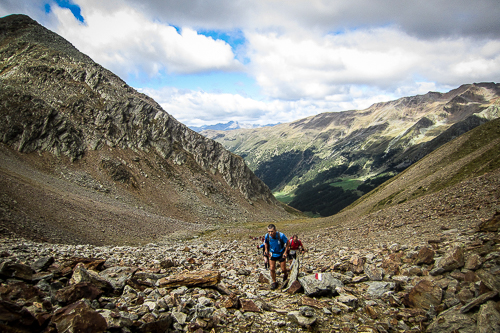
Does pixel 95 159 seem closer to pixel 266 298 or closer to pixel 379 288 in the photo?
pixel 266 298

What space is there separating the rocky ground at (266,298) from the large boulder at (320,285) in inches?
1.8

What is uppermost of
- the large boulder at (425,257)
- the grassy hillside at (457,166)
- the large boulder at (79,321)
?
the grassy hillside at (457,166)

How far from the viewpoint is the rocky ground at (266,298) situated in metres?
7.09

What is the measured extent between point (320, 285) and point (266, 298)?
258 centimetres

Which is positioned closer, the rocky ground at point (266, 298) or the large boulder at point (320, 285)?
the rocky ground at point (266, 298)

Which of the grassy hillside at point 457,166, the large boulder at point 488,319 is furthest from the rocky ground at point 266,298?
the grassy hillside at point 457,166

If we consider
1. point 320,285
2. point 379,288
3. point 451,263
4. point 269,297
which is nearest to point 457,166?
point 451,263

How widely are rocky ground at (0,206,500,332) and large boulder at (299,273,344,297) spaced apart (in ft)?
0.15

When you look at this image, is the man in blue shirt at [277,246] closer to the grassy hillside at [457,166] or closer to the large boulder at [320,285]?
the large boulder at [320,285]

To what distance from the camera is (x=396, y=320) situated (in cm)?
867

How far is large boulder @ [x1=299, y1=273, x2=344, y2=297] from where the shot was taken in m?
11.0

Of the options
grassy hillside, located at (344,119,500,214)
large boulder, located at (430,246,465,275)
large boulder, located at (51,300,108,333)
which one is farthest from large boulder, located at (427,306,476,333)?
grassy hillside, located at (344,119,500,214)

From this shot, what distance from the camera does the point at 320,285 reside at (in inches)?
441

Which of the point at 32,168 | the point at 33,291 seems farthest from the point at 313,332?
the point at 32,168
